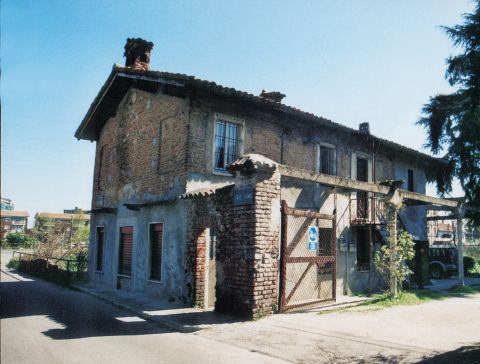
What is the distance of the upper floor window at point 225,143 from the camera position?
35.6ft

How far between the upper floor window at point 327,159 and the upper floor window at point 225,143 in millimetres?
3908

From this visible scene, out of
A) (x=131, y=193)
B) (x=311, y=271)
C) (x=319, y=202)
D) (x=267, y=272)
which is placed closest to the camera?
(x=267, y=272)

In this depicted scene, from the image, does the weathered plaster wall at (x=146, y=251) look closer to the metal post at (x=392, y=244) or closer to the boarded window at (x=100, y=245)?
the boarded window at (x=100, y=245)

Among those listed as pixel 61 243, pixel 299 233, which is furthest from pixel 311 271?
pixel 61 243

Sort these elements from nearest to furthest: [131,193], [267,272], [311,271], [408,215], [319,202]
Result: [267,272]
[311,271]
[319,202]
[131,193]
[408,215]

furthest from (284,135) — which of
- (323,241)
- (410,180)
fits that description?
(410,180)

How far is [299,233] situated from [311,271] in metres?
1.63

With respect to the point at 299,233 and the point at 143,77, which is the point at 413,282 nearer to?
the point at 299,233

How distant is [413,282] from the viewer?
16.2m

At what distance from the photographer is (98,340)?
6258 mm

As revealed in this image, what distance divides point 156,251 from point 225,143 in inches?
158

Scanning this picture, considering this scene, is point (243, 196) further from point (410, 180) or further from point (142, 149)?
point (410, 180)

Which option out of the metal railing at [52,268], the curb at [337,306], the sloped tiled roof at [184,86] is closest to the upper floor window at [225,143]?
the sloped tiled roof at [184,86]

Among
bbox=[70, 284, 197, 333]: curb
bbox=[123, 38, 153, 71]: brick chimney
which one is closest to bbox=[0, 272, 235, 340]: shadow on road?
bbox=[70, 284, 197, 333]: curb
